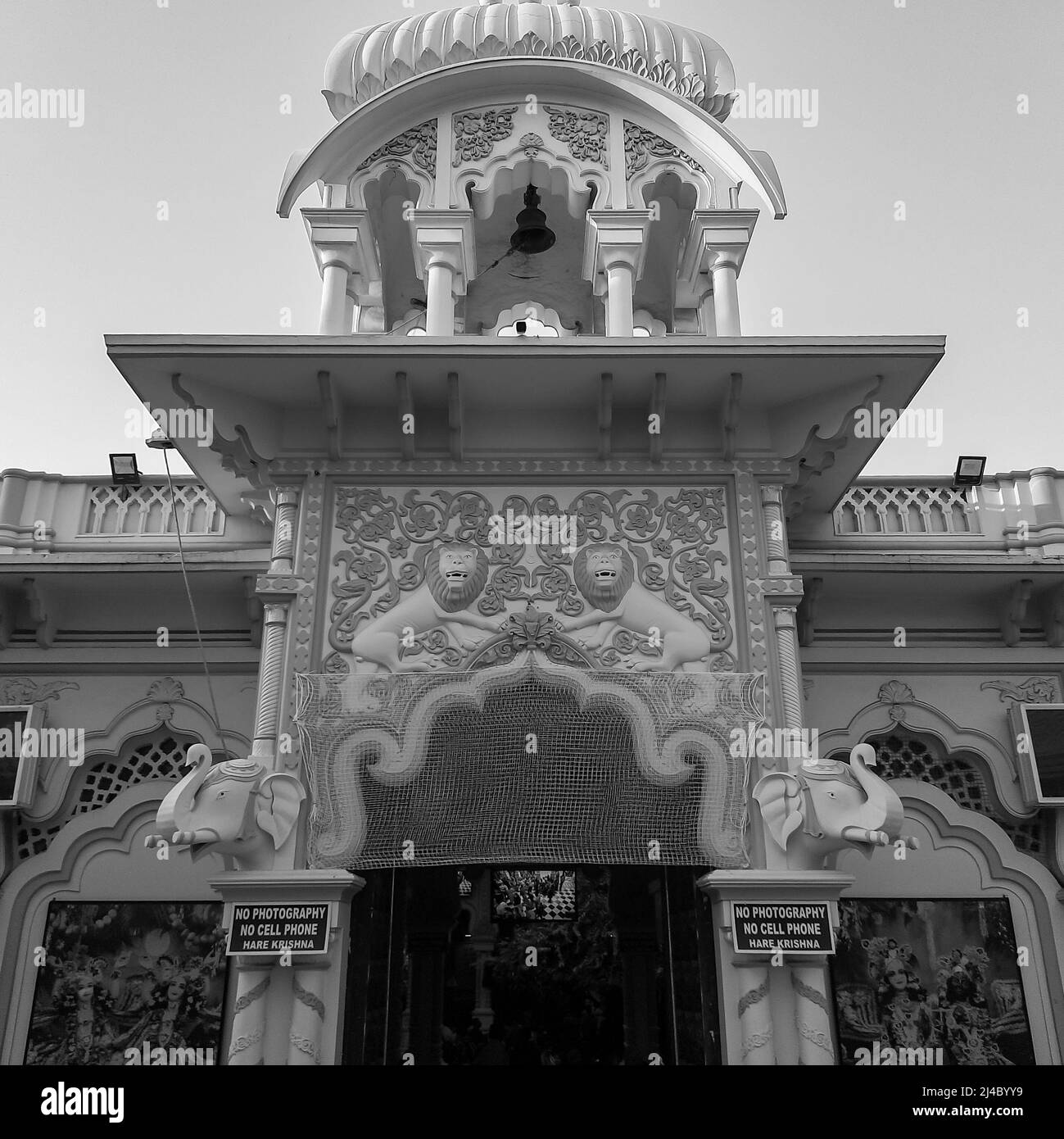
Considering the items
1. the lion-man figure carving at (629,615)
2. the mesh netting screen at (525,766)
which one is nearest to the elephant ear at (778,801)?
the mesh netting screen at (525,766)

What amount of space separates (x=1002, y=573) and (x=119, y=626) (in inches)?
267

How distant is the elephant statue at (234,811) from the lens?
5441 millimetres

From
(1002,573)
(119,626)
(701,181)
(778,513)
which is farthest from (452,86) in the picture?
(1002,573)

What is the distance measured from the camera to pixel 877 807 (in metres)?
5.49

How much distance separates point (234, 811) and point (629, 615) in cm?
253

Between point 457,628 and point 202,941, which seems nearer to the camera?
point 457,628

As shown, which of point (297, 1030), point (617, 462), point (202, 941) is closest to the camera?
point (297, 1030)

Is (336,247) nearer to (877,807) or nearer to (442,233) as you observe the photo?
(442,233)

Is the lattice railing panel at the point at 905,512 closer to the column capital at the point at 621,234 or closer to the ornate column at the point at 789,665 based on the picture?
the ornate column at the point at 789,665

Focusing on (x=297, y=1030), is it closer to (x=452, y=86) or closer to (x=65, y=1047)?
(x=65, y=1047)

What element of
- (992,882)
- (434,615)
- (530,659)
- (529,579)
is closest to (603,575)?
(529,579)

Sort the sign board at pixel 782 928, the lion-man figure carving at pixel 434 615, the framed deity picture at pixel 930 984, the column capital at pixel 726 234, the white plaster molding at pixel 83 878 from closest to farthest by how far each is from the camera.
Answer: the sign board at pixel 782 928 → the lion-man figure carving at pixel 434 615 → the framed deity picture at pixel 930 984 → the white plaster molding at pixel 83 878 → the column capital at pixel 726 234

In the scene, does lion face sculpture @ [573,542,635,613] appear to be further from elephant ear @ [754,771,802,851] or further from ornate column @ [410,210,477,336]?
ornate column @ [410,210,477,336]

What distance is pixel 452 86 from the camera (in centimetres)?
775
